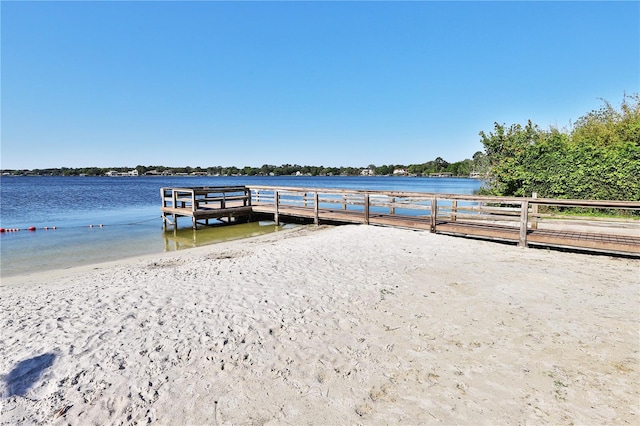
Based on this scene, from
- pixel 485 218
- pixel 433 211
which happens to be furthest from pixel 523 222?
pixel 433 211

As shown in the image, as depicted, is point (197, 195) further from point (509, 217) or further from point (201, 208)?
point (509, 217)

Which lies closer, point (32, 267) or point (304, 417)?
point (304, 417)

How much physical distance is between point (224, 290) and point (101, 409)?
287 centimetres

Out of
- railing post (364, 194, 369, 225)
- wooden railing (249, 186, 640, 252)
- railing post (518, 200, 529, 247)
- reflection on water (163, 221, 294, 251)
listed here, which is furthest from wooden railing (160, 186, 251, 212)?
railing post (518, 200, 529, 247)

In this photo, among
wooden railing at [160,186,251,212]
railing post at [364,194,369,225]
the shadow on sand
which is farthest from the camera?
wooden railing at [160,186,251,212]

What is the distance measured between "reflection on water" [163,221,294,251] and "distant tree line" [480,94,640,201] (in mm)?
10718

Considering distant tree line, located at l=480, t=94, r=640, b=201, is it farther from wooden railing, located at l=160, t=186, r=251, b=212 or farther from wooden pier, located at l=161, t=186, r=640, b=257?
wooden railing, located at l=160, t=186, r=251, b=212

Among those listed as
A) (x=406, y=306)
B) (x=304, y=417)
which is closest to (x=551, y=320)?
(x=406, y=306)

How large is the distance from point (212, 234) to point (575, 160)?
14.8 meters

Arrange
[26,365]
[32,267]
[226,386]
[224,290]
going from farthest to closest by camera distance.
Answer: [32,267] < [224,290] < [26,365] < [226,386]

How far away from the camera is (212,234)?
1402 cm

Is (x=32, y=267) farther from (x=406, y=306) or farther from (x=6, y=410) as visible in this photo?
(x=406, y=306)

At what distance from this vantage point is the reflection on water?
12.3m

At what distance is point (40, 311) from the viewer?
4867 millimetres
